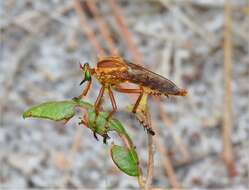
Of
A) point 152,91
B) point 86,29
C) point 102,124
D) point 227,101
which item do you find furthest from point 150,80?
point 86,29

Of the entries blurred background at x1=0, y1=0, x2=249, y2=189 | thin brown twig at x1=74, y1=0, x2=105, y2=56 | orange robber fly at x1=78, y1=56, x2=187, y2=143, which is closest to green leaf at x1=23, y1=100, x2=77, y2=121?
orange robber fly at x1=78, y1=56, x2=187, y2=143

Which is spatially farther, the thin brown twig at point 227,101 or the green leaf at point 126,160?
the thin brown twig at point 227,101

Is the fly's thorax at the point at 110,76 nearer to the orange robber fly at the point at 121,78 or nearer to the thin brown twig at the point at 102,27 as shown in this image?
the orange robber fly at the point at 121,78

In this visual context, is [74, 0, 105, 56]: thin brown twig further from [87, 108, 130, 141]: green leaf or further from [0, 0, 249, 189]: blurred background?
[87, 108, 130, 141]: green leaf

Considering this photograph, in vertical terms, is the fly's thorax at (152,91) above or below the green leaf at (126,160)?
above

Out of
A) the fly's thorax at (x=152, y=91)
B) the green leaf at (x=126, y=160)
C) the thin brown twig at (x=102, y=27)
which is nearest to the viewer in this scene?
the green leaf at (x=126, y=160)

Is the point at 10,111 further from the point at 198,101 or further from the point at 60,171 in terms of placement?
the point at 198,101

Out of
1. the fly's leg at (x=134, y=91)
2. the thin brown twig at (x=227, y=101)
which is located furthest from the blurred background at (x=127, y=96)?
the fly's leg at (x=134, y=91)
